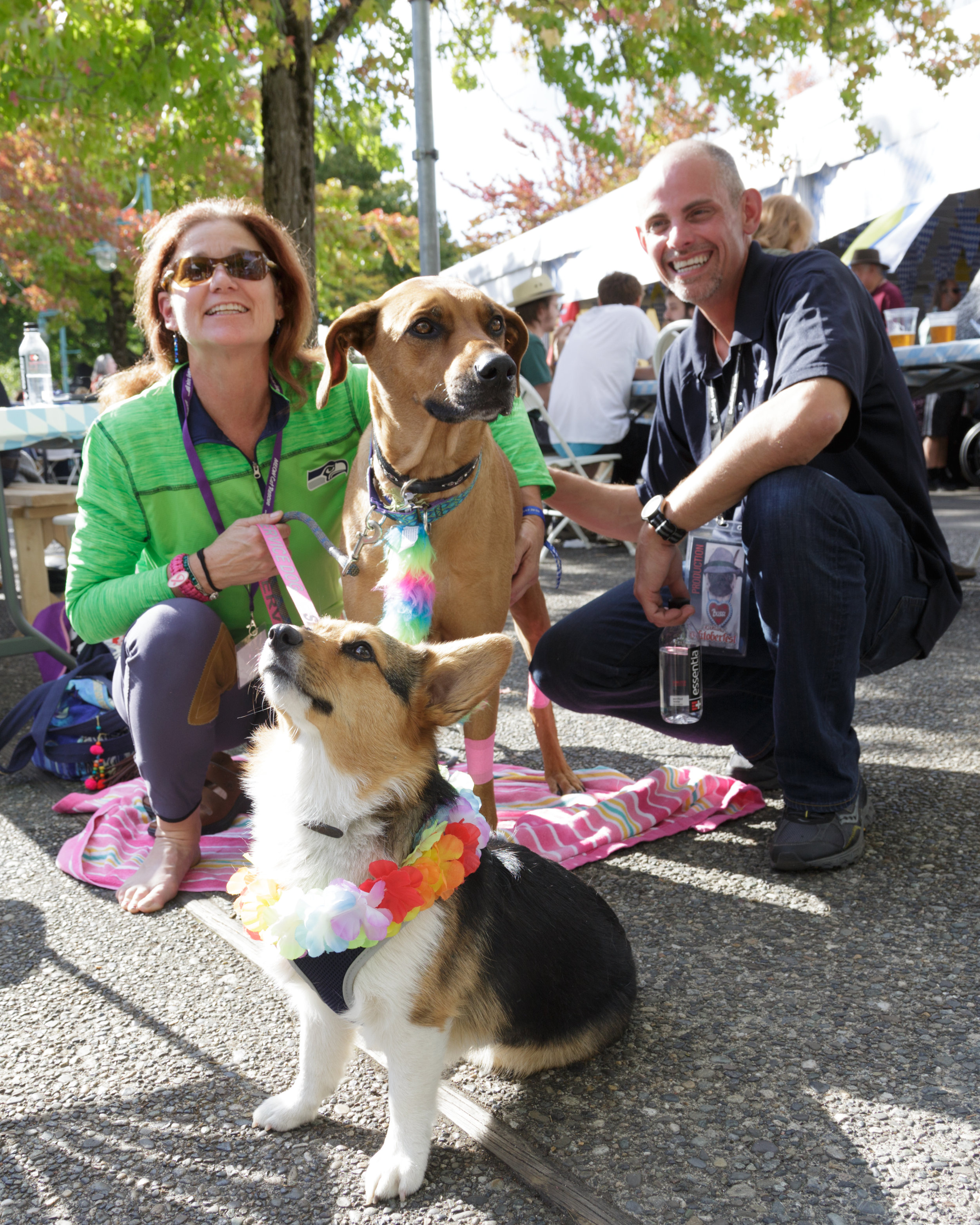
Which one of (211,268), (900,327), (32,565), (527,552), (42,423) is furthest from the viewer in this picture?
(900,327)

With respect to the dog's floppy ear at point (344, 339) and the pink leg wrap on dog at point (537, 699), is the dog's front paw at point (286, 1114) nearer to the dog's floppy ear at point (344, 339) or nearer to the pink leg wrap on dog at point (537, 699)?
the pink leg wrap on dog at point (537, 699)

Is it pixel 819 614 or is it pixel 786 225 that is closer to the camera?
pixel 819 614

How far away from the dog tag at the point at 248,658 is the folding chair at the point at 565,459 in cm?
419

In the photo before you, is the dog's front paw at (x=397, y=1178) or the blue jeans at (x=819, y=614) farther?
the blue jeans at (x=819, y=614)

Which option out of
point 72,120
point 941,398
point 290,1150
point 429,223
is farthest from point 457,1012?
point 941,398

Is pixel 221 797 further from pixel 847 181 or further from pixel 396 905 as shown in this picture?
pixel 847 181

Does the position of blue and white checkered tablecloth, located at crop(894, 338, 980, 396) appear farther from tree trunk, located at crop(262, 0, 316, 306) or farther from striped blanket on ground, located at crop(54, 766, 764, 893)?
tree trunk, located at crop(262, 0, 316, 306)

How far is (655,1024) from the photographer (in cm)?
212

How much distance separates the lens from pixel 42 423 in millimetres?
4383

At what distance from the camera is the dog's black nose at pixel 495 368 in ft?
8.55

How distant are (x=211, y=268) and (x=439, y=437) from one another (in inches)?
32.8

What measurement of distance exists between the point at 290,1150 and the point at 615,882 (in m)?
1.28

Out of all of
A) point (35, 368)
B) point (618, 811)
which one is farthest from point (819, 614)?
point (35, 368)

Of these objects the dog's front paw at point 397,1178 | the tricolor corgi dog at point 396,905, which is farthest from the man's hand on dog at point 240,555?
the dog's front paw at point 397,1178
